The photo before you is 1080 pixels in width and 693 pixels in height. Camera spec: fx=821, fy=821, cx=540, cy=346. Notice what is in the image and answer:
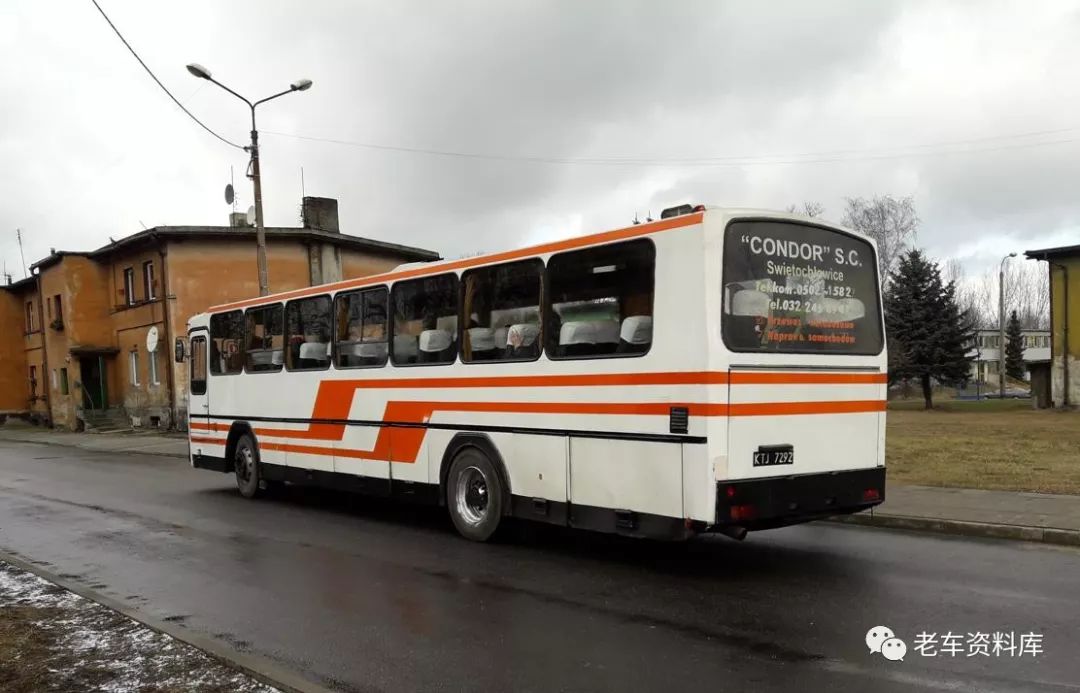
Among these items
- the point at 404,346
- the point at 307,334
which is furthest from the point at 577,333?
the point at 307,334

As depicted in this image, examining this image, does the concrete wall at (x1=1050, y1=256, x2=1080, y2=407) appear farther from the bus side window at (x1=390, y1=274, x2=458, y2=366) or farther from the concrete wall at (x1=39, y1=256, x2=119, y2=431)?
the concrete wall at (x1=39, y1=256, x2=119, y2=431)

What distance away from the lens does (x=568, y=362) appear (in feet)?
25.2

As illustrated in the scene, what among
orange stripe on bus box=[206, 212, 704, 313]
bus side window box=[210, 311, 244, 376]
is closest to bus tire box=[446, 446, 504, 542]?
orange stripe on bus box=[206, 212, 704, 313]

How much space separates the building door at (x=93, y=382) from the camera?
36.2 m

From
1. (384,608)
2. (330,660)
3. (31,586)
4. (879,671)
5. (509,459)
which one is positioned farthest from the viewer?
(509,459)

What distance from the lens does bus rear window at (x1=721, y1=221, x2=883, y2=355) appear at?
6711mm

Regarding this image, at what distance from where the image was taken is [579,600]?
6480mm

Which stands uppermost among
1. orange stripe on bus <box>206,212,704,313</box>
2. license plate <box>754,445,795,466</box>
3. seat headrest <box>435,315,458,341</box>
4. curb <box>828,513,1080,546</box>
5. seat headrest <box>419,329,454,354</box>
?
orange stripe on bus <box>206,212,704,313</box>

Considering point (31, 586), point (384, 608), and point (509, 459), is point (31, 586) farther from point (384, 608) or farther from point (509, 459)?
point (509, 459)

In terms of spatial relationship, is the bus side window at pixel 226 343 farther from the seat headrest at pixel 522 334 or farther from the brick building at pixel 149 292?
the brick building at pixel 149 292

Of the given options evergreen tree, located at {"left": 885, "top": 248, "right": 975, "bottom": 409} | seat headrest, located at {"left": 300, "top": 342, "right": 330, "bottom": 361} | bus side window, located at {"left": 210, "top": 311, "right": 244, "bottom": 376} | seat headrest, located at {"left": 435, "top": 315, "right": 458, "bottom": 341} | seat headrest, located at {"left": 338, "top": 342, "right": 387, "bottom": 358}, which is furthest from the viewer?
evergreen tree, located at {"left": 885, "top": 248, "right": 975, "bottom": 409}

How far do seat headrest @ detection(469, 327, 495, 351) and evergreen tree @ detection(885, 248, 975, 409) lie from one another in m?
38.1

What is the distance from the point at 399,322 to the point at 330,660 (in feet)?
16.8

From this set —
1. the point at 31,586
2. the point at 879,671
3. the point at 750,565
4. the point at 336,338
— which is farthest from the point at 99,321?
the point at 879,671
